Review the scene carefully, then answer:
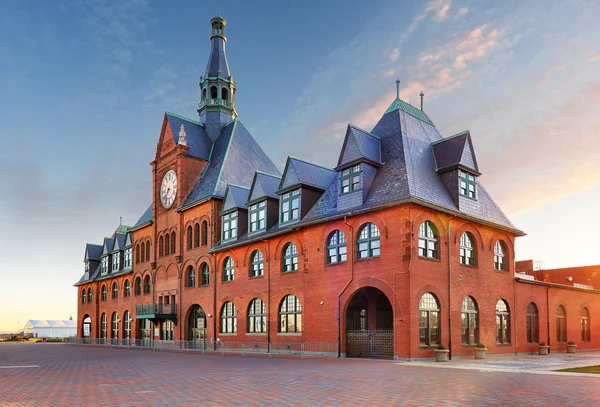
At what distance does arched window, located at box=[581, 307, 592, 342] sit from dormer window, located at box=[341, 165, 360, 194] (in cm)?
2579

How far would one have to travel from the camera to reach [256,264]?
41500mm

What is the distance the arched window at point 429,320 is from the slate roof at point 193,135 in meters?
30.4

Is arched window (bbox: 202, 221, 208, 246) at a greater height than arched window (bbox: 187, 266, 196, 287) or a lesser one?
greater

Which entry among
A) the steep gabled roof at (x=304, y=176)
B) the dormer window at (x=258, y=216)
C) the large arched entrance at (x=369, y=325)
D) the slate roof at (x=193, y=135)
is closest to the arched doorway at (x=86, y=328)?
the slate roof at (x=193, y=135)

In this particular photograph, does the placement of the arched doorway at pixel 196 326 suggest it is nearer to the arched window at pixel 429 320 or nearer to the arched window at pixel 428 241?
the arched window at pixel 429 320

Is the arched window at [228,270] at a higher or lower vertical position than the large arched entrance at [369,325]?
higher

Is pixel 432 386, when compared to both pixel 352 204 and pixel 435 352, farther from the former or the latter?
pixel 352 204

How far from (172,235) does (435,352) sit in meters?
31.5

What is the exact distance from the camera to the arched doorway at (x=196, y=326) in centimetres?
4650

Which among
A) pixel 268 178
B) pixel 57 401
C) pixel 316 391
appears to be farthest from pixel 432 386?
pixel 268 178

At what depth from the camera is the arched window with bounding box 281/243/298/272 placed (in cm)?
3744

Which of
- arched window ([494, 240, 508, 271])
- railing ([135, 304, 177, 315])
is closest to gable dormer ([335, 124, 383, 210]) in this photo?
arched window ([494, 240, 508, 271])

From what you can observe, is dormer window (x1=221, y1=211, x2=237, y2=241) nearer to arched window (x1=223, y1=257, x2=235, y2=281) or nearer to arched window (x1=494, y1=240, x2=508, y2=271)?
arched window (x1=223, y1=257, x2=235, y2=281)

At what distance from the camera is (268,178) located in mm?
43281
